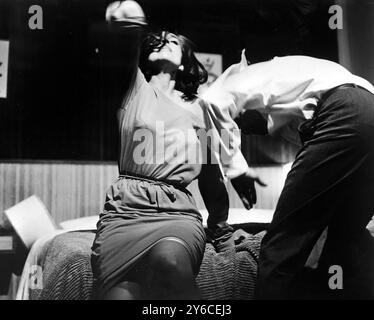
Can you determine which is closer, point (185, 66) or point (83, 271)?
point (83, 271)

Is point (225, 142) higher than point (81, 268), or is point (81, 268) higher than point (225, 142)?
point (225, 142)

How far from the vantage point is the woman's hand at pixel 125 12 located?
7.09 feet

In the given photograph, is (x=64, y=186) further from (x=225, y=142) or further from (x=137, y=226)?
(x=225, y=142)

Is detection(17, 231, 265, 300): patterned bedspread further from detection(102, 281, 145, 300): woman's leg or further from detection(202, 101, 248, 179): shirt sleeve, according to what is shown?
detection(202, 101, 248, 179): shirt sleeve

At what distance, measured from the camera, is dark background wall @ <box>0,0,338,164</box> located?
6.94ft

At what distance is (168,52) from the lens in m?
2.16

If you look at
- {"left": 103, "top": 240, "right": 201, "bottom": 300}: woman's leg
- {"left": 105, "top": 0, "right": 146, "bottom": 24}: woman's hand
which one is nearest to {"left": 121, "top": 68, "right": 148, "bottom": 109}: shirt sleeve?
{"left": 105, "top": 0, "right": 146, "bottom": 24}: woman's hand

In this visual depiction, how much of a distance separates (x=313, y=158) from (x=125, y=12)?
38.6 inches

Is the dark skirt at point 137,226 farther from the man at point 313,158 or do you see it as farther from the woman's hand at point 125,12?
the woman's hand at point 125,12

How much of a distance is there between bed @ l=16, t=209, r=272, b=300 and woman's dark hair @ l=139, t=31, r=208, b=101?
2.08 ft

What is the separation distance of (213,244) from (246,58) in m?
0.80

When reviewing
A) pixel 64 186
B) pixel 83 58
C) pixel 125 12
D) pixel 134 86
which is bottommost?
pixel 64 186

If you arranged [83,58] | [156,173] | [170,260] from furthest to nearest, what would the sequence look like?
[83,58]
[156,173]
[170,260]

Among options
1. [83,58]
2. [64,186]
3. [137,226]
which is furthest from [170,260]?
[83,58]
